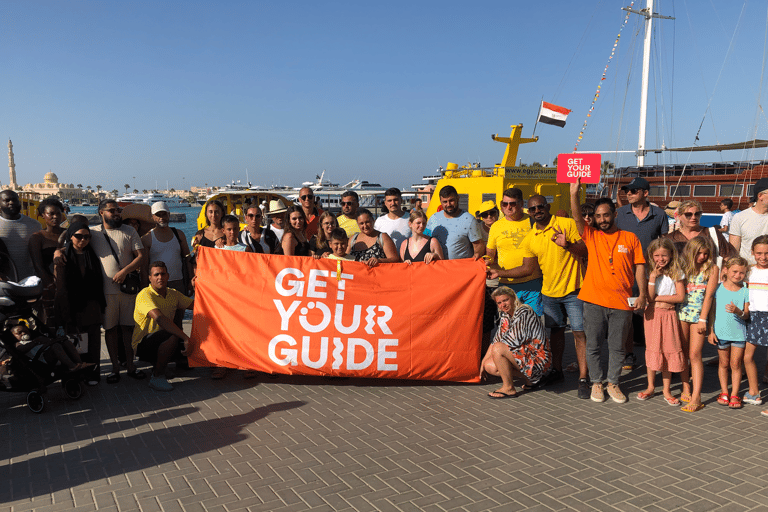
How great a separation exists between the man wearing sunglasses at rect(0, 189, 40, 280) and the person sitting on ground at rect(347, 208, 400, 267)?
155 inches

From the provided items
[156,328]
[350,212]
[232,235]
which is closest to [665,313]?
[350,212]

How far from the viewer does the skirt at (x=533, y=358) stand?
537 centimetres

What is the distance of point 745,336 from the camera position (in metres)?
5.12

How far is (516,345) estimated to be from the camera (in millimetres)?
5363

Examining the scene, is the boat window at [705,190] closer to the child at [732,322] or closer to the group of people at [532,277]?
the group of people at [532,277]

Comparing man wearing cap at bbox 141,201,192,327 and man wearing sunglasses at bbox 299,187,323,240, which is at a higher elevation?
man wearing sunglasses at bbox 299,187,323,240

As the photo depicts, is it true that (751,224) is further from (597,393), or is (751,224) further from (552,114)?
(552,114)

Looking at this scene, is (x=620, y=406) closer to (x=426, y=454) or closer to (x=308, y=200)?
(x=426, y=454)

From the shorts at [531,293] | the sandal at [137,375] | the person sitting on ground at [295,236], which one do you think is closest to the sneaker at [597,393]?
the shorts at [531,293]

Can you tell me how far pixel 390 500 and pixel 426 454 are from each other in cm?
73

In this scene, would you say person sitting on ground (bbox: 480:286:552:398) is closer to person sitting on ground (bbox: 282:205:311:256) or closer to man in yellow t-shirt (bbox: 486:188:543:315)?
man in yellow t-shirt (bbox: 486:188:543:315)

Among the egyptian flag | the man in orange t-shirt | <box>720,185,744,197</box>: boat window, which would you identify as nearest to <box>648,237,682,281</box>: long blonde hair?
the man in orange t-shirt

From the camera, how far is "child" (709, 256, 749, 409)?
511 centimetres

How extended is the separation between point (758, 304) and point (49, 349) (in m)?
6.95
